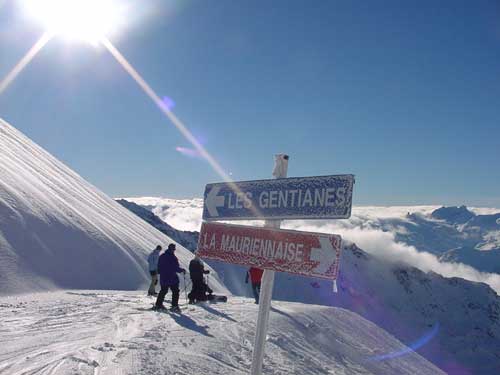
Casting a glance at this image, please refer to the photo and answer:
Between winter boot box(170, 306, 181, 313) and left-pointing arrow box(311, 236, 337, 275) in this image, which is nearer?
left-pointing arrow box(311, 236, 337, 275)

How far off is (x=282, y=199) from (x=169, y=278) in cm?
906

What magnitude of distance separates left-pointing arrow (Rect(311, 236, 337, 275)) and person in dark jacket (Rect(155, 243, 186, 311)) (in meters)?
9.17

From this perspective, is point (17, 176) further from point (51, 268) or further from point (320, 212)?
point (320, 212)

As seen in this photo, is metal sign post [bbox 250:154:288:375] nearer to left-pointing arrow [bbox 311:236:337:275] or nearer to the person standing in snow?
left-pointing arrow [bbox 311:236:337:275]

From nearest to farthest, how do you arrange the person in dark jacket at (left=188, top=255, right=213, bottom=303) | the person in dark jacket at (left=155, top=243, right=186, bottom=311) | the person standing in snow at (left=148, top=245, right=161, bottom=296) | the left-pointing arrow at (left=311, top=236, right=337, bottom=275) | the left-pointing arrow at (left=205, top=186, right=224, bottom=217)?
the left-pointing arrow at (left=311, top=236, right=337, bottom=275) < the left-pointing arrow at (left=205, top=186, right=224, bottom=217) < the person in dark jacket at (left=155, top=243, right=186, bottom=311) < the person in dark jacket at (left=188, top=255, right=213, bottom=303) < the person standing in snow at (left=148, top=245, right=161, bottom=296)

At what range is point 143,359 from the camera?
784cm

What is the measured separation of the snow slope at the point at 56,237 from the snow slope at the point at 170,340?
63.5 inches

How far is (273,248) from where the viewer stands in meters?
5.17

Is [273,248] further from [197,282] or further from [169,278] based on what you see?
[197,282]

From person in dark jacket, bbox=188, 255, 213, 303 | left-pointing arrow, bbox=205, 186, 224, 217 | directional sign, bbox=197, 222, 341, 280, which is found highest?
left-pointing arrow, bbox=205, 186, 224, 217

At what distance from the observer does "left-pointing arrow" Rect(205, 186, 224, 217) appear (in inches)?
226

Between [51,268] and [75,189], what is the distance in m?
11.7

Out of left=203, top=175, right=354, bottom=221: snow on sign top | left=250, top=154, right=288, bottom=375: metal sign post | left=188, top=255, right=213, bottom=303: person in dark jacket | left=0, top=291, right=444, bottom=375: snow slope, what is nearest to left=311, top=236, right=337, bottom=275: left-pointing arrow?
left=203, top=175, right=354, bottom=221: snow on sign top

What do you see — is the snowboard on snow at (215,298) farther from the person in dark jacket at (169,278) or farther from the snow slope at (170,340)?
the person in dark jacket at (169,278)
